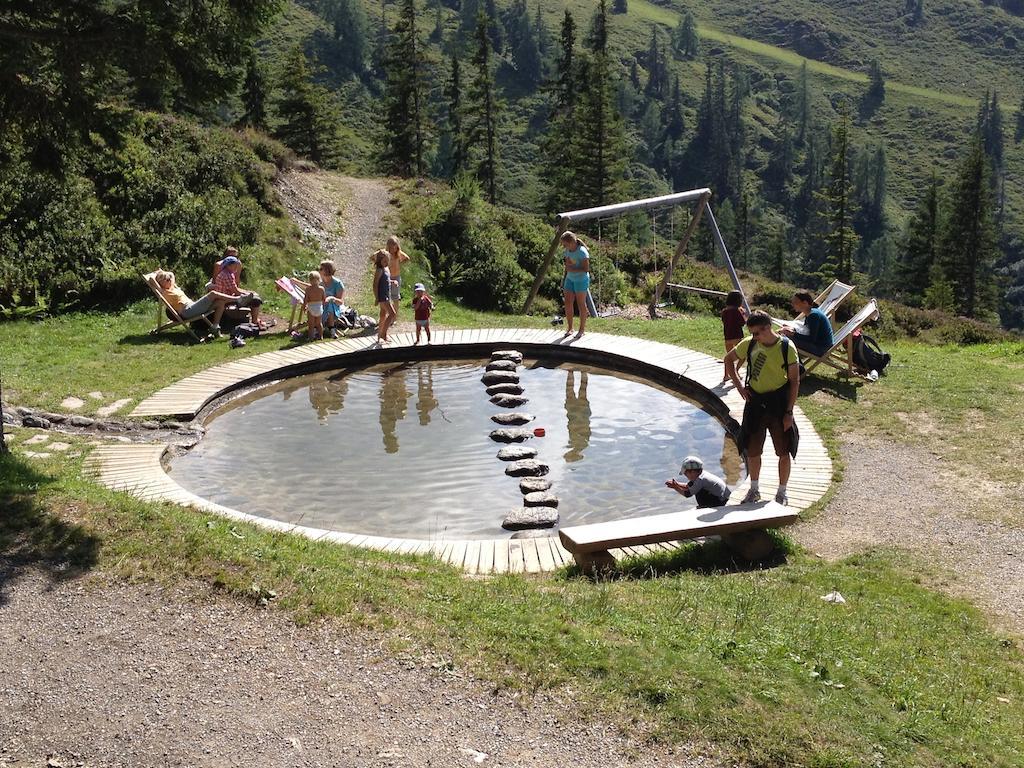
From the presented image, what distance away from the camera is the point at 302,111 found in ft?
158

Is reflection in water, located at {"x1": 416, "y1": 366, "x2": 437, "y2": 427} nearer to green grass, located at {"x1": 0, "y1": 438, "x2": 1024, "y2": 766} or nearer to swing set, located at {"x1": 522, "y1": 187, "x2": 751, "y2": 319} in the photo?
swing set, located at {"x1": 522, "y1": 187, "x2": 751, "y2": 319}

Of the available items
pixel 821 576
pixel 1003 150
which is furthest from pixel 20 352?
pixel 1003 150

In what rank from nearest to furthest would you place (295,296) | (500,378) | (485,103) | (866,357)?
(866,357)
(500,378)
(295,296)
(485,103)

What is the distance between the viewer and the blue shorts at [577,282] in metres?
15.5

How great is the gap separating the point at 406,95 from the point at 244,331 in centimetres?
4179

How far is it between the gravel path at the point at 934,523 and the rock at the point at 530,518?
2.39 metres

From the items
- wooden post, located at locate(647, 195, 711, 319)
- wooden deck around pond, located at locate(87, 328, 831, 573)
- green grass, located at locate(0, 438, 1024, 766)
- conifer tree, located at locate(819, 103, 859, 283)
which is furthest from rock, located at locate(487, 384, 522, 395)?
conifer tree, located at locate(819, 103, 859, 283)

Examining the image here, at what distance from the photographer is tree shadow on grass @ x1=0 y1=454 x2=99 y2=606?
21.7 ft

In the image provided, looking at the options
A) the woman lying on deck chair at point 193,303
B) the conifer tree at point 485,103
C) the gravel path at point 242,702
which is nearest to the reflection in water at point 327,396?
the woman lying on deck chair at point 193,303

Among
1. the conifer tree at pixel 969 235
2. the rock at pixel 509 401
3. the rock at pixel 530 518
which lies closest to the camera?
the rock at pixel 530 518

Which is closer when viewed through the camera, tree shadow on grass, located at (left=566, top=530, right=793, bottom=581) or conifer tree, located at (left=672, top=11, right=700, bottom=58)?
tree shadow on grass, located at (left=566, top=530, right=793, bottom=581)

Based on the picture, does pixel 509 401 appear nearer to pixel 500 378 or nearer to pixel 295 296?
pixel 500 378

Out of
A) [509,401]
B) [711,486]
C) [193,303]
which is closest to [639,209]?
[509,401]

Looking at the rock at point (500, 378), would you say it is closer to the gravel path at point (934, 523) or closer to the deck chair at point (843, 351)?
the deck chair at point (843, 351)
